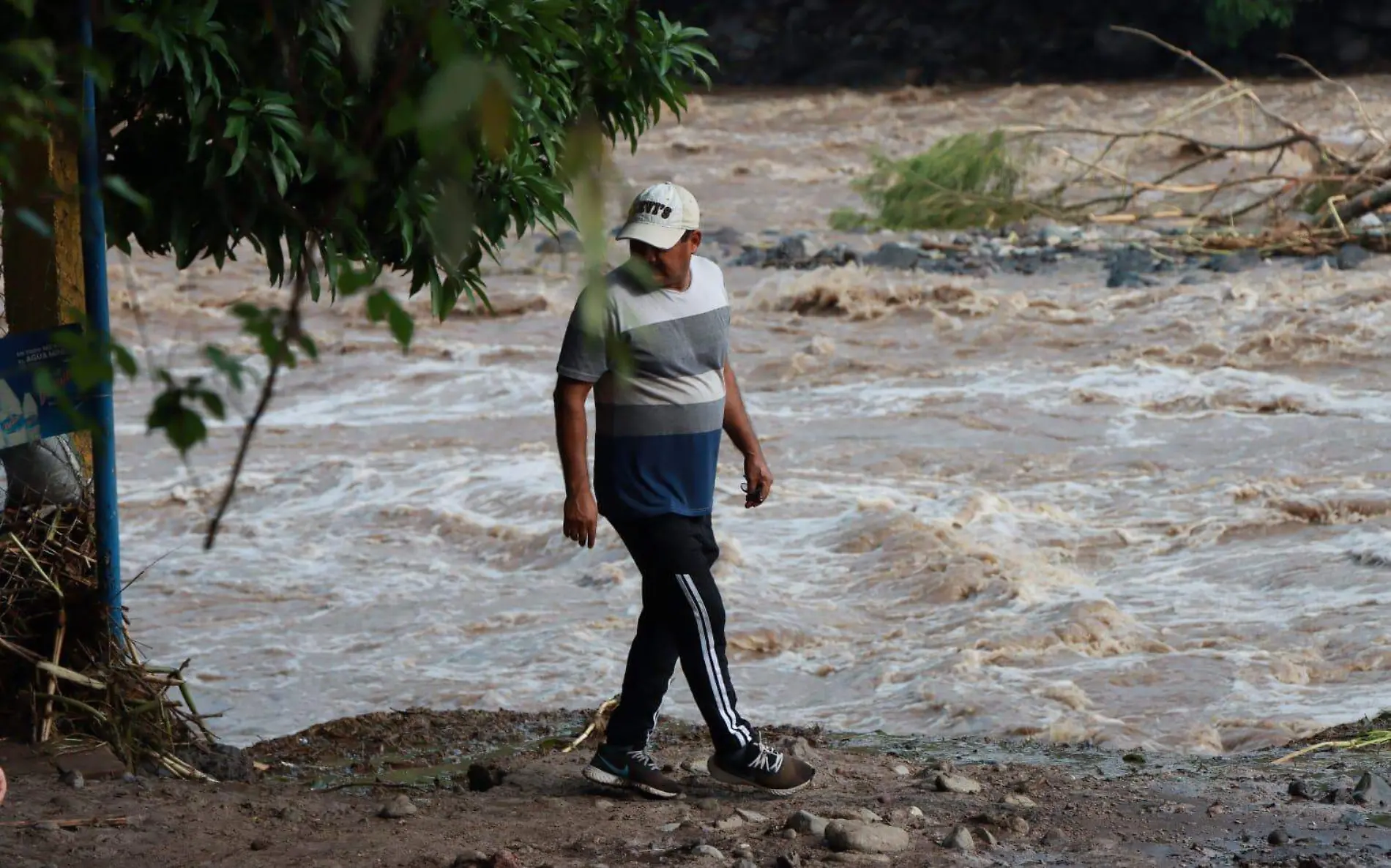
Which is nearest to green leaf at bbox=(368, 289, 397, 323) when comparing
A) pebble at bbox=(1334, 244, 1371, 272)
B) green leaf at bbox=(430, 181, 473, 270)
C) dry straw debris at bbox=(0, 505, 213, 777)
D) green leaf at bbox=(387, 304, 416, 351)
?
green leaf at bbox=(387, 304, 416, 351)

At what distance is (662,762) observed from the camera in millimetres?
4852

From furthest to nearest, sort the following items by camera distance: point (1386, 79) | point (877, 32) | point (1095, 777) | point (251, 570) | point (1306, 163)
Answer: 1. point (877, 32)
2. point (1386, 79)
3. point (1306, 163)
4. point (251, 570)
5. point (1095, 777)

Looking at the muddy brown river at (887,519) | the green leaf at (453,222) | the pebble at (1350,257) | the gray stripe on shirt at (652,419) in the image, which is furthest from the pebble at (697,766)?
the pebble at (1350,257)

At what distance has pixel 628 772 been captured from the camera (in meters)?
4.41

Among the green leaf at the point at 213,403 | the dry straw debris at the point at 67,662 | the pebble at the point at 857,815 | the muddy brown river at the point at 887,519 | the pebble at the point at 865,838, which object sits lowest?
the muddy brown river at the point at 887,519

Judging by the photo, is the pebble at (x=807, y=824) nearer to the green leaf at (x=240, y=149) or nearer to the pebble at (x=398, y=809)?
the pebble at (x=398, y=809)

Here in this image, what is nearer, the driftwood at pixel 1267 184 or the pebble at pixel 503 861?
the pebble at pixel 503 861

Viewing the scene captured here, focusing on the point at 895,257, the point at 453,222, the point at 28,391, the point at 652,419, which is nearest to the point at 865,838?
the point at 652,419

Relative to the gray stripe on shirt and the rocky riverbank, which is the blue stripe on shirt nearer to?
the gray stripe on shirt

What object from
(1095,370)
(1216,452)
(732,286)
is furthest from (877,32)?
(1216,452)

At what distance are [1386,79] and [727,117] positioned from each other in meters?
10.2

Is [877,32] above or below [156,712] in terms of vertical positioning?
above

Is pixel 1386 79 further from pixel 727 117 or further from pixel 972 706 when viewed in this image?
pixel 972 706

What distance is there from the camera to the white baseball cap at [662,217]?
13.5ft
